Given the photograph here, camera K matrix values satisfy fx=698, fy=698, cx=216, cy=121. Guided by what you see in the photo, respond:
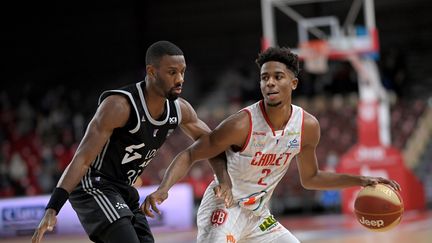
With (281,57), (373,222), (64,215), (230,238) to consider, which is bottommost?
(64,215)

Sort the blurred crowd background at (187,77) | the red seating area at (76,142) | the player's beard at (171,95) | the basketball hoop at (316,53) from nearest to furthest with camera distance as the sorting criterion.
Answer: the player's beard at (171,95) < the basketball hoop at (316,53) < the red seating area at (76,142) < the blurred crowd background at (187,77)

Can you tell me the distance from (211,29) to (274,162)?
1948cm

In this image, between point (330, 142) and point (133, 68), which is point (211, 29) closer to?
point (133, 68)

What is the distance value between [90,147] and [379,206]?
2.10 m

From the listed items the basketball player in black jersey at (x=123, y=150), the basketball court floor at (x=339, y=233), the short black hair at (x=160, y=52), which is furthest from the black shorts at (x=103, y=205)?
the basketball court floor at (x=339, y=233)

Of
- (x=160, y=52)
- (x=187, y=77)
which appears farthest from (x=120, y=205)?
(x=187, y=77)

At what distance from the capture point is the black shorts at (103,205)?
4.33 metres

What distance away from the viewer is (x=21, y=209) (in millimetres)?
13180

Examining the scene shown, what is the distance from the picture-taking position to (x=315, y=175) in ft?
17.1

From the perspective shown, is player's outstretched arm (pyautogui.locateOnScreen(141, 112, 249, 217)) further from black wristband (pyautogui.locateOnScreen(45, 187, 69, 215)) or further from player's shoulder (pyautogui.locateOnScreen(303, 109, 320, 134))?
black wristband (pyautogui.locateOnScreen(45, 187, 69, 215))

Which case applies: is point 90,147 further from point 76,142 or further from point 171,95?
point 76,142

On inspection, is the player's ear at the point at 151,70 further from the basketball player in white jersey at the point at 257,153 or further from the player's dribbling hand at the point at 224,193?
the player's dribbling hand at the point at 224,193

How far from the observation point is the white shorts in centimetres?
469

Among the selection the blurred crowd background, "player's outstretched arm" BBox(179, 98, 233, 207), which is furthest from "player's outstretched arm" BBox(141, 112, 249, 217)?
the blurred crowd background
